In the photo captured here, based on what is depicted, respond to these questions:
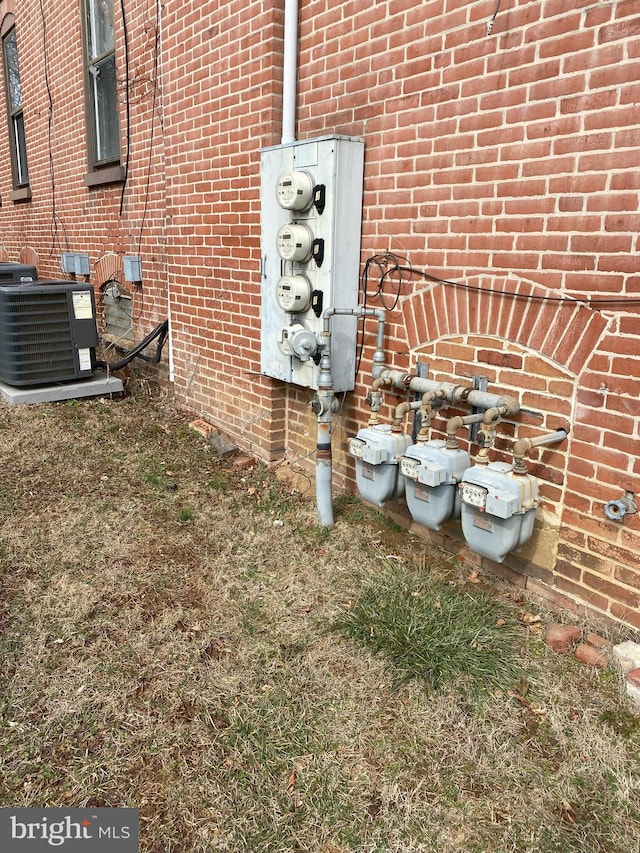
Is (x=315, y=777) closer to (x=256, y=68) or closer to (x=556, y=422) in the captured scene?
(x=556, y=422)

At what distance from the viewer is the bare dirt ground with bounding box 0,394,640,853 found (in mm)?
1877

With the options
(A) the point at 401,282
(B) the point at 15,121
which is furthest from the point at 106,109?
(A) the point at 401,282

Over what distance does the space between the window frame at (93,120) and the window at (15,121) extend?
2902 mm

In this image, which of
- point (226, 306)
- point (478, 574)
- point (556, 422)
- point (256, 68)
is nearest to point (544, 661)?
point (478, 574)

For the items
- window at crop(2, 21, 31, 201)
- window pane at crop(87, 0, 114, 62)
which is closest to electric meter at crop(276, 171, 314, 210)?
window pane at crop(87, 0, 114, 62)

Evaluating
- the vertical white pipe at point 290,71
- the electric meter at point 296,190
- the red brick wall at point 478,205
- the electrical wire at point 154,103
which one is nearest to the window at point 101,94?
the electrical wire at point 154,103

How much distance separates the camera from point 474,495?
2.62 metres

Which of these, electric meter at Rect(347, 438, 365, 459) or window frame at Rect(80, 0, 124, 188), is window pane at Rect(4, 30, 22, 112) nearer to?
window frame at Rect(80, 0, 124, 188)

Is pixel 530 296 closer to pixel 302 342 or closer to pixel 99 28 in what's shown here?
pixel 302 342

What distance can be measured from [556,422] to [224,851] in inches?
76.2

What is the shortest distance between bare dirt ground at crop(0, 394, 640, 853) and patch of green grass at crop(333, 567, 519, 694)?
30mm

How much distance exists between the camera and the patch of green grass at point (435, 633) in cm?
240

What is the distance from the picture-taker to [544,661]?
248cm

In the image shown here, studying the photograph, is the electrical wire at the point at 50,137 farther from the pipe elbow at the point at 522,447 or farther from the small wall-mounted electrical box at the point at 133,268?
the pipe elbow at the point at 522,447
